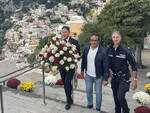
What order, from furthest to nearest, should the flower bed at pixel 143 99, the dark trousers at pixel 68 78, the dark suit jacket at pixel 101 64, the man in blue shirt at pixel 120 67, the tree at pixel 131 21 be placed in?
the tree at pixel 131 21, the flower bed at pixel 143 99, the dark trousers at pixel 68 78, the dark suit jacket at pixel 101 64, the man in blue shirt at pixel 120 67

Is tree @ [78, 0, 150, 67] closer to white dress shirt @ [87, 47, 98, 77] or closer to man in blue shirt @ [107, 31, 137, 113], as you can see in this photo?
white dress shirt @ [87, 47, 98, 77]

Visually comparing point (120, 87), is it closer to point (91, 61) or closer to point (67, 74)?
point (91, 61)

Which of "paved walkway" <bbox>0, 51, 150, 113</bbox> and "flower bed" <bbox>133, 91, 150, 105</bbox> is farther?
"flower bed" <bbox>133, 91, 150, 105</bbox>

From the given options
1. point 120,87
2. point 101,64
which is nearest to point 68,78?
point 101,64

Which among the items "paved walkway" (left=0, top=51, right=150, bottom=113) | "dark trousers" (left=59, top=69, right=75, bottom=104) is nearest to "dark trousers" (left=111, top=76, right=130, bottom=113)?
"paved walkway" (left=0, top=51, right=150, bottom=113)

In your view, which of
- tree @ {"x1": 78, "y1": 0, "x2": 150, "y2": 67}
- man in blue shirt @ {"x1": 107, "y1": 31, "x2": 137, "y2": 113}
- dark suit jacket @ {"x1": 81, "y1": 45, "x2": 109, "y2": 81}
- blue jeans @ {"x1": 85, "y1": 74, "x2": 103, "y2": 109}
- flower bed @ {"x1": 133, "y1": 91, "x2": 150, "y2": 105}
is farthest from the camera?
tree @ {"x1": 78, "y1": 0, "x2": 150, "y2": 67}

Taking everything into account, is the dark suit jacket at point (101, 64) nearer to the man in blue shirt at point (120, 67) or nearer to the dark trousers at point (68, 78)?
the man in blue shirt at point (120, 67)

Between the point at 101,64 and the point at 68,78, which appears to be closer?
the point at 101,64

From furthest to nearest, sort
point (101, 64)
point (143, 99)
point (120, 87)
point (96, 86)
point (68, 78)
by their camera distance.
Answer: point (143, 99)
point (68, 78)
point (96, 86)
point (101, 64)
point (120, 87)

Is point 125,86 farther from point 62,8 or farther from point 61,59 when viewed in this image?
point 62,8

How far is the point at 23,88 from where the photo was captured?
18.2ft

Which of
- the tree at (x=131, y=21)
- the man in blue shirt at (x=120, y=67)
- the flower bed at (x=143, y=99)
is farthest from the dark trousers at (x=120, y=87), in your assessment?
the tree at (x=131, y=21)

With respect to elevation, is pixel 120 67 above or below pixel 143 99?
above

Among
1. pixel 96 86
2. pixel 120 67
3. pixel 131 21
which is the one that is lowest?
pixel 96 86
